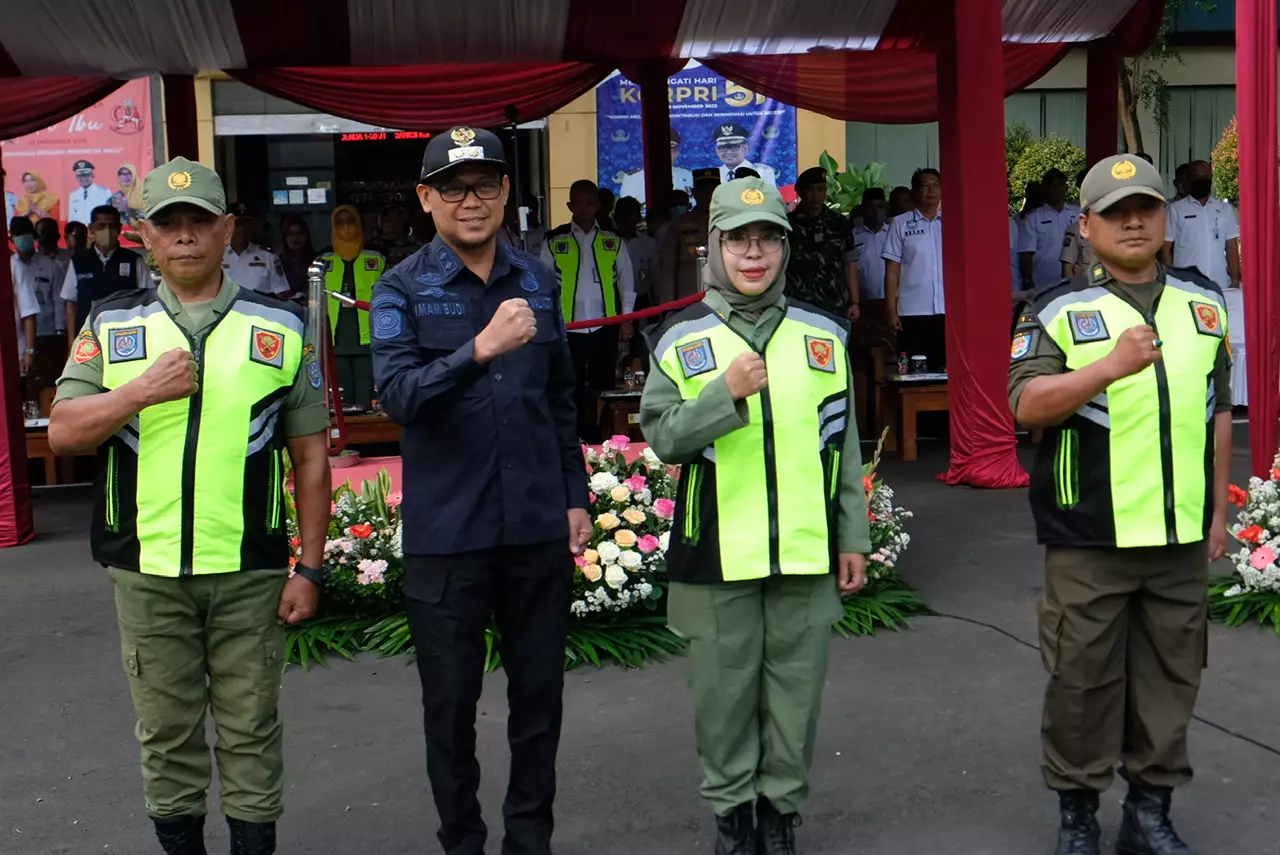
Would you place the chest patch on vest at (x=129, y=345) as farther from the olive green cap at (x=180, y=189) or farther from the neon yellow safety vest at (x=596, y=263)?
the neon yellow safety vest at (x=596, y=263)

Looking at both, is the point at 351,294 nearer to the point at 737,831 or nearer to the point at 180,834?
the point at 180,834

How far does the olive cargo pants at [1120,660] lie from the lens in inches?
151

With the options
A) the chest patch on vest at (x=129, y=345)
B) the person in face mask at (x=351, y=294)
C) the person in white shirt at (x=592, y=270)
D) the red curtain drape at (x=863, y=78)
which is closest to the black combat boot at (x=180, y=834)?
the chest patch on vest at (x=129, y=345)

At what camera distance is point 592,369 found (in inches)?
482

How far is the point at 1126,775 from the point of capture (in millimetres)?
3918

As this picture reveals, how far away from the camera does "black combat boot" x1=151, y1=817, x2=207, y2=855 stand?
365 centimetres

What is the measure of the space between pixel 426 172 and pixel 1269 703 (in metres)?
3.54

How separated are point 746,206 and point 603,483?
9.13 feet

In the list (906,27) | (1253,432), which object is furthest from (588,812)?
(906,27)

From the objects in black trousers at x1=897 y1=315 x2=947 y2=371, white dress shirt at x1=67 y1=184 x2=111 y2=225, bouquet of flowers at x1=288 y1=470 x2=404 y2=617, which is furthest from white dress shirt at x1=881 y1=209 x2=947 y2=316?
white dress shirt at x1=67 y1=184 x2=111 y2=225

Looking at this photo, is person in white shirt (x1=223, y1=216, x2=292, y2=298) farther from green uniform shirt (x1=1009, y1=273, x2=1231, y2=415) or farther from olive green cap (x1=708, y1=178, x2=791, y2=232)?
green uniform shirt (x1=1009, y1=273, x2=1231, y2=415)

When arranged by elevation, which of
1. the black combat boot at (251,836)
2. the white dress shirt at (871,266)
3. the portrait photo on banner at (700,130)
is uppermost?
the portrait photo on banner at (700,130)

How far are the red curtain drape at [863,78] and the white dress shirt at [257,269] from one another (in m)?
4.39

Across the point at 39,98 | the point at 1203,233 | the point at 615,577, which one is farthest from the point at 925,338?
the point at 39,98
